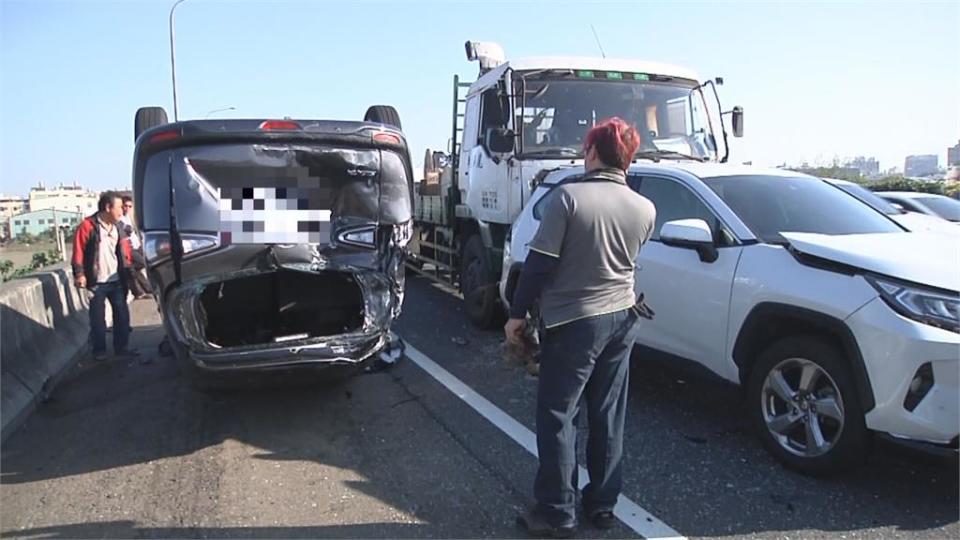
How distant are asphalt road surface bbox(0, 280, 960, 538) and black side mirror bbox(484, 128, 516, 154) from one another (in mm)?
2646

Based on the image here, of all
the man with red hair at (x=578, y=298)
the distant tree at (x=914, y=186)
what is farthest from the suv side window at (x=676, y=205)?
the distant tree at (x=914, y=186)

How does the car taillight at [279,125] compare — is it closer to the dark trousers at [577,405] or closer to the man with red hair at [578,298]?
the man with red hair at [578,298]

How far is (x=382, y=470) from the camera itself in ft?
13.6

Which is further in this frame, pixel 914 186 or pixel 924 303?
pixel 914 186

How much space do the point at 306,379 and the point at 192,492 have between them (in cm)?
100

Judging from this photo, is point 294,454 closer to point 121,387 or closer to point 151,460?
point 151,460

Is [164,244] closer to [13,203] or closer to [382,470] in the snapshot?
[382,470]

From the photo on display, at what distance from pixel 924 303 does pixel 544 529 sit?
219 centimetres

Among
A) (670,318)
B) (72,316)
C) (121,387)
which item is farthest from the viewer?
(72,316)

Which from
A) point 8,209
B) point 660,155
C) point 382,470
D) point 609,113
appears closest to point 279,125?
point 382,470

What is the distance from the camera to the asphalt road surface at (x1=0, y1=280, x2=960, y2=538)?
3498 mm

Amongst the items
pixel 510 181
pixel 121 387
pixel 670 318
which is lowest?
pixel 121 387

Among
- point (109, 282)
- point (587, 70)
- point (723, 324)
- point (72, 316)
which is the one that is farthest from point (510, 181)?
point (72, 316)

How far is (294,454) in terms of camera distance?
14.6 ft
